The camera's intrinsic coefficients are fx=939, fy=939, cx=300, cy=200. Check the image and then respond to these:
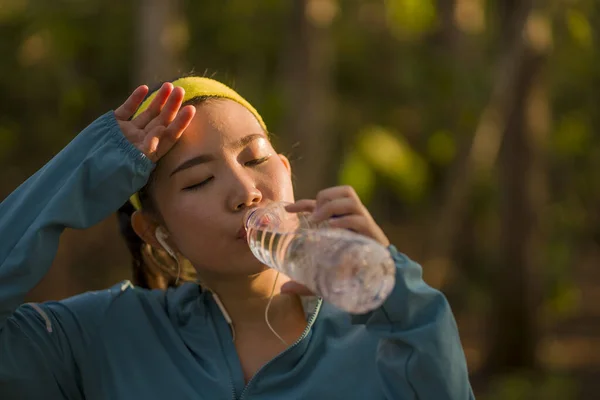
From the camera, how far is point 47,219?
6.91 feet

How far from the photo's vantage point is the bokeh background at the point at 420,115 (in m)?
6.67

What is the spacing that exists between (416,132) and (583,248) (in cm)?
607

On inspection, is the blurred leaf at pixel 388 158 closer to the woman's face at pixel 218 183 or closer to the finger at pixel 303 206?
the woman's face at pixel 218 183

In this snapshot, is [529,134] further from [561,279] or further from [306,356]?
[306,356]

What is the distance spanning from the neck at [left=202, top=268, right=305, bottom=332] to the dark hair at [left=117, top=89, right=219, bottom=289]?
25 cm

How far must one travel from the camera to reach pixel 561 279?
9305 millimetres

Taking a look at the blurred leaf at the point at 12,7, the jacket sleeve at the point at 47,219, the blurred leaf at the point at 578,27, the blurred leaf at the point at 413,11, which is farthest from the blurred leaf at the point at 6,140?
the jacket sleeve at the point at 47,219

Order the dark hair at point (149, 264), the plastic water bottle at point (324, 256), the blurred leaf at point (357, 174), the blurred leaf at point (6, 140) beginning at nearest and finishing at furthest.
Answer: the plastic water bottle at point (324, 256)
the dark hair at point (149, 264)
the blurred leaf at point (357, 174)
the blurred leaf at point (6, 140)

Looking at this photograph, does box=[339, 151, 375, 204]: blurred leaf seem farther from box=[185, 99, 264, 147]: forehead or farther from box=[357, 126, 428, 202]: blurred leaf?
box=[185, 99, 264, 147]: forehead

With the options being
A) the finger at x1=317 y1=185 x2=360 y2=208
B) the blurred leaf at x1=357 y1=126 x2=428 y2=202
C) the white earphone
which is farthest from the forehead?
the blurred leaf at x1=357 y1=126 x2=428 y2=202

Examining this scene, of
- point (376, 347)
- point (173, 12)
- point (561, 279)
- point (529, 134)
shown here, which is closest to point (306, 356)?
point (376, 347)

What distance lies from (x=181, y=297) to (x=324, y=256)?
607 millimetres

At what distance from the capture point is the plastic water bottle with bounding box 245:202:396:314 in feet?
6.09

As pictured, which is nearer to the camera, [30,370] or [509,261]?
[30,370]
